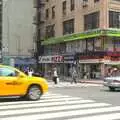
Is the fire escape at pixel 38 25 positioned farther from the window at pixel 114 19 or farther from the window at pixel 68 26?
the window at pixel 114 19

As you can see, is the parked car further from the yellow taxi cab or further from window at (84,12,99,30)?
window at (84,12,99,30)

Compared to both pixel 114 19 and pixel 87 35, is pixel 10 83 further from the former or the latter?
pixel 87 35

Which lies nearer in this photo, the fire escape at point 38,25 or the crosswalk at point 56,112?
the crosswalk at point 56,112

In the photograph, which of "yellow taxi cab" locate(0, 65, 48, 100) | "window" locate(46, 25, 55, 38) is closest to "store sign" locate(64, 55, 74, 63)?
"window" locate(46, 25, 55, 38)

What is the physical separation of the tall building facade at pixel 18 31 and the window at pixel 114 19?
81.7 ft

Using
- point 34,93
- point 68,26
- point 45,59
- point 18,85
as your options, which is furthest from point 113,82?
point 45,59

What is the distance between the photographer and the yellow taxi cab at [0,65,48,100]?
16.7 metres

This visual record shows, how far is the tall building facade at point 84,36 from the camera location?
154ft

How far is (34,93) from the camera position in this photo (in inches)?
698

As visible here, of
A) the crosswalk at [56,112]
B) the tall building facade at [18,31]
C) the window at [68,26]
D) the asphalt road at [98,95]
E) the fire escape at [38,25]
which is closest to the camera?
the crosswalk at [56,112]

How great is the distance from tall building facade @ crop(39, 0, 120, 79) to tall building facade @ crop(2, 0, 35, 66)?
9.66m

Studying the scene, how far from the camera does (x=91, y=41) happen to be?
1962 inches

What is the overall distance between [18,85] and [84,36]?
110 feet

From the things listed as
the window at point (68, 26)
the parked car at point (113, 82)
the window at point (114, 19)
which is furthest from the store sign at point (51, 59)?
the parked car at point (113, 82)
